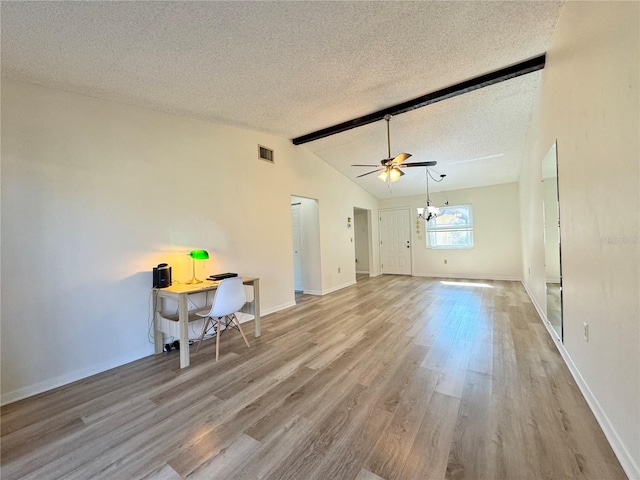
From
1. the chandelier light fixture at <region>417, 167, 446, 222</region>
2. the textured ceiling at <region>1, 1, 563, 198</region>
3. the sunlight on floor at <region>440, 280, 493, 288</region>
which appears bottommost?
the sunlight on floor at <region>440, 280, 493, 288</region>

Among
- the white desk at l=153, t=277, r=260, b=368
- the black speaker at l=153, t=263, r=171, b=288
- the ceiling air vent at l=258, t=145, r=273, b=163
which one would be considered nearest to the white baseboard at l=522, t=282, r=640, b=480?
the white desk at l=153, t=277, r=260, b=368

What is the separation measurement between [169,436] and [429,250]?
24.3 feet

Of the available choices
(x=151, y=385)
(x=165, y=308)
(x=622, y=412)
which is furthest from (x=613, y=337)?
(x=165, y=308)

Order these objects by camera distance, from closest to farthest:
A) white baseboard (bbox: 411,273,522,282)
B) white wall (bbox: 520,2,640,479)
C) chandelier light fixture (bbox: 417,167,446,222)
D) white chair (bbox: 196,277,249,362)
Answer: white wall (bbox: 520,2,640,479), white chair (bbox: 196,277,249,362), chandelier light fixture (bbox: 417,167,446,222), white baseboard (bbox: 411,273,522,282)

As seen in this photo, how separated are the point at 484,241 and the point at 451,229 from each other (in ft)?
2.86

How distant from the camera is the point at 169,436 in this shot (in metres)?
1.62

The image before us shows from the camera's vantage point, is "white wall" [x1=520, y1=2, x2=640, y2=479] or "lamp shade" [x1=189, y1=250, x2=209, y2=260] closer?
"white wall" [x1=520, y1=2, x2=640, y2=479]

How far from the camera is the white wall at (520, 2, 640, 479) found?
1.20 metres

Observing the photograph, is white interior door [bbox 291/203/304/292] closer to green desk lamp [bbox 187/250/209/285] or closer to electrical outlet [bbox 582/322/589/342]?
green desk lamp [bbox 187/250/209/285]

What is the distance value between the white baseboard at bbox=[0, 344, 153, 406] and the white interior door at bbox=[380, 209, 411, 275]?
6.92 m

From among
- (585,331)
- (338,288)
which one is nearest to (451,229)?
(338,288)

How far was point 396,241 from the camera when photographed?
816cm

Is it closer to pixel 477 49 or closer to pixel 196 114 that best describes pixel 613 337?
pixel 477 49

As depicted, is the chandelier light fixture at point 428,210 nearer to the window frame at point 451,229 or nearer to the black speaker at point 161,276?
the window frame at point 451,229
